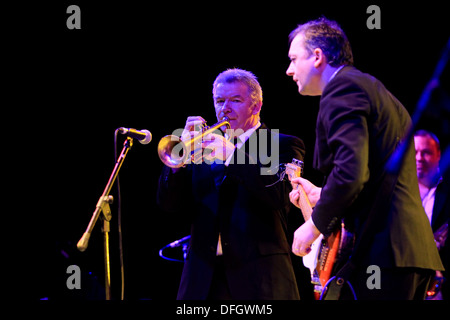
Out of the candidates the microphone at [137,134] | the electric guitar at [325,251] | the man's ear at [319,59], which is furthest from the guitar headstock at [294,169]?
the microphone at [137,134]

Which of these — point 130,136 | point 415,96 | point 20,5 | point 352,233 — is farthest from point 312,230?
point 20,5

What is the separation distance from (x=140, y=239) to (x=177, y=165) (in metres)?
2.55

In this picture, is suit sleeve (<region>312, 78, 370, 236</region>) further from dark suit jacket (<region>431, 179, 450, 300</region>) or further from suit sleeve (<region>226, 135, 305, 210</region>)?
dark suit jacket (<region>431, 179, 450, 300</region>)

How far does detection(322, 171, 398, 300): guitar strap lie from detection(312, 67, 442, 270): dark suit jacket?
2 cm

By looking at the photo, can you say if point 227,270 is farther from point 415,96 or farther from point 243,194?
point 415,96

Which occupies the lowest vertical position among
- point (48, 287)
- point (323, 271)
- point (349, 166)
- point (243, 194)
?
point (48, 287)

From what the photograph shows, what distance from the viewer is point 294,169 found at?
2857 mm

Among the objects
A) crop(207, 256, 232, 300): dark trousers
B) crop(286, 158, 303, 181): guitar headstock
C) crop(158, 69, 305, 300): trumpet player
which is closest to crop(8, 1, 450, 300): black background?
crop(158, 69, 305, 300): trumpet player

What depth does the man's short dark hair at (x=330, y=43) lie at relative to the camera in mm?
2258

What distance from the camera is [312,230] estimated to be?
2074mm

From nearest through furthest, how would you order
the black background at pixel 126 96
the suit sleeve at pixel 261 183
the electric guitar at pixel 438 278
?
the suit sleeve at pixel 261 183
the electric guitar at pixel 438 278
the black background at pixel 126 96

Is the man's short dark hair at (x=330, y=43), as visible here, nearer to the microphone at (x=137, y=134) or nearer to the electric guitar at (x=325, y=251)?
the electric guitar at (x=325, y=251)

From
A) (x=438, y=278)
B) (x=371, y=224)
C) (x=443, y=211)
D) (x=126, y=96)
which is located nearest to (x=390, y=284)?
(x=371, y=224)

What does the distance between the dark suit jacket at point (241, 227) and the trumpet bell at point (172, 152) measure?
0.29 ft
